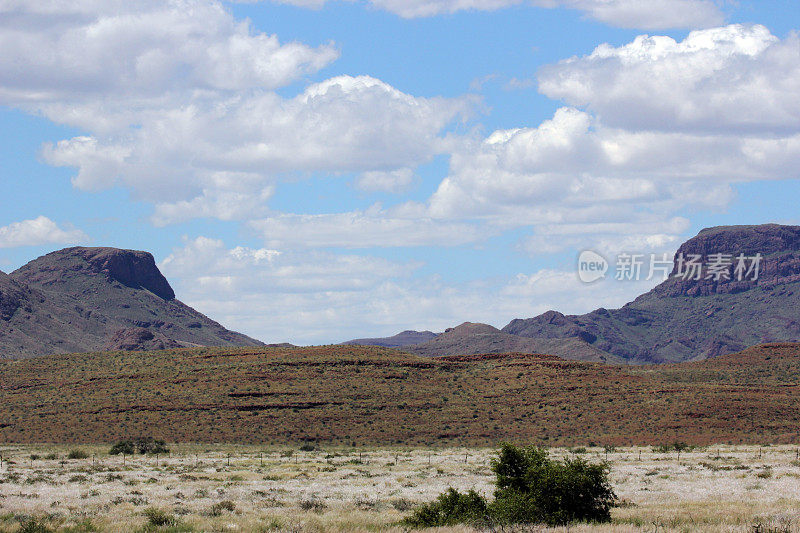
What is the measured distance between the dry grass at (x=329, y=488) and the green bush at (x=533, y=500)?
1027mm

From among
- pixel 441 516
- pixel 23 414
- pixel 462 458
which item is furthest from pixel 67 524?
pixel 23 414

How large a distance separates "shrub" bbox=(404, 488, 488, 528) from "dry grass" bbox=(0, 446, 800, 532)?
31.0 inches

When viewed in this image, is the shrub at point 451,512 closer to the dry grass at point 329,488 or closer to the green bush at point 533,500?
the green bush at point 533,500

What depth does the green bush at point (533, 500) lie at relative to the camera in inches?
891

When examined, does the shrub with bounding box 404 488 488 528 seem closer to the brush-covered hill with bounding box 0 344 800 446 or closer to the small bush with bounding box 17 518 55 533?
the small bush with bounding box 17 518 55 533

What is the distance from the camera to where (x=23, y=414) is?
79.0 metres

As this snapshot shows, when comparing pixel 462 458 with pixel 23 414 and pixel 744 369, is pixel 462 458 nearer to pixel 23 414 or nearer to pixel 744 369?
pixel 23 414

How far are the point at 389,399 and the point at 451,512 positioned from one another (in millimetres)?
58509

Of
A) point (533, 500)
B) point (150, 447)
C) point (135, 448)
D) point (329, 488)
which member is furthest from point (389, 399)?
point (533, 500)

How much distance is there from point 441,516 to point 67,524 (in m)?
9.96

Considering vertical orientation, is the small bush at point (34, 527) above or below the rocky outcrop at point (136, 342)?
below

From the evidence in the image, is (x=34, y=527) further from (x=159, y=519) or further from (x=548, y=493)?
(x=548, y=493)

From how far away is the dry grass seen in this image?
23000 mm

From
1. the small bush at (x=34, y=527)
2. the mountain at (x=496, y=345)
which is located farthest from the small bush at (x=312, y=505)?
the mountain at (x=496, y=345)
